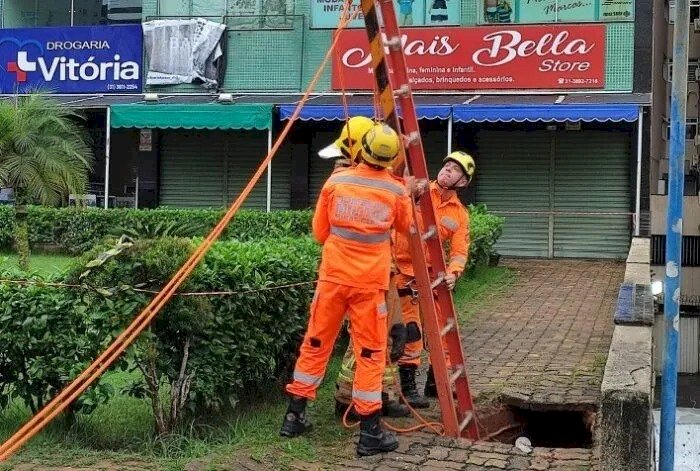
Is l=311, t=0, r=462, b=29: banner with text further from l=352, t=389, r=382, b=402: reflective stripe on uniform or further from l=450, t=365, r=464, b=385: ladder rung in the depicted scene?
l=352, t=389, r=382, b=402: reflective stripe on uniform

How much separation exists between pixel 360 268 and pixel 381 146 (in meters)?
0.68

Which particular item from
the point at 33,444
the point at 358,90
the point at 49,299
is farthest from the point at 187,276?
the point at 358,90

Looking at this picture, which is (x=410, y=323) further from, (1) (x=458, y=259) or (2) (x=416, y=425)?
(2) (x=416, y=425)

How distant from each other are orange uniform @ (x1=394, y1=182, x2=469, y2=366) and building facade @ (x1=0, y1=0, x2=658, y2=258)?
9601mm

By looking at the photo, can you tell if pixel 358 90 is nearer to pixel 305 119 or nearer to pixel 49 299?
pixel 305 119

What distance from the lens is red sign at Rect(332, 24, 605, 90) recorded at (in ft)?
54.7

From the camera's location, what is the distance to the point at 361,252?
483cm

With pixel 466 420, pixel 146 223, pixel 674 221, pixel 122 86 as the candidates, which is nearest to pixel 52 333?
pixel 466 420

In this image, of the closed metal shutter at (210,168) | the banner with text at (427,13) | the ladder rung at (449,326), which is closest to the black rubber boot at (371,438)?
the ladder rung at (449,326)

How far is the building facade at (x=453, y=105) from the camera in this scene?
1656 centimetres

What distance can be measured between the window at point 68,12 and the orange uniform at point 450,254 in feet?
49.5

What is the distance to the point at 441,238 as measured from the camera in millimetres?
5887

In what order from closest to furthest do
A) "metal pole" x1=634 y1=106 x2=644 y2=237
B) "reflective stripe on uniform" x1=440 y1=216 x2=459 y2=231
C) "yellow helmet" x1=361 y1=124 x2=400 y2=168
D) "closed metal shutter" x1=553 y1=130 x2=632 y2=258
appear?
"yellow helmet" x1=361 y1=124 x2=400 y2=168, "reflective stripe on uniform" x1=440 y1=216 x2=459 y2=231, "metal pole" x1=634 y1=106 x2=644 y2=237, "closed metal shutter" x1=553 y1=130 x2=632 y2=258

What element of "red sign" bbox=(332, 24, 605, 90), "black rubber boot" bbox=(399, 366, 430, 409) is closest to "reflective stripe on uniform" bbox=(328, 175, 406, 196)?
Answer: "black rubber boot" bbox=(399, 366, 430, 409)
